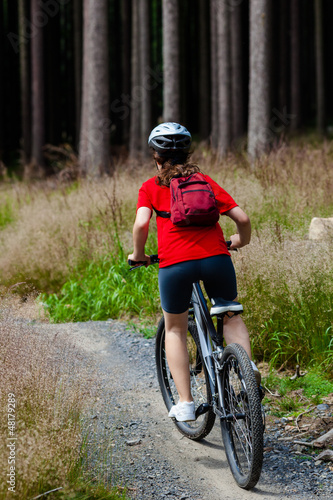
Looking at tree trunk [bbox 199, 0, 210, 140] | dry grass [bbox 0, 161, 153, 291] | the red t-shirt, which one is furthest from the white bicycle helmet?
tree trunk [bbox 199, 0, 210, 140]

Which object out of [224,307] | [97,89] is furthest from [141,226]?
[97,89]

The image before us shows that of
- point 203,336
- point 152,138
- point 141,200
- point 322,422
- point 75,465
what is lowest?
point 322,422

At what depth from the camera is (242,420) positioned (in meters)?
3.07

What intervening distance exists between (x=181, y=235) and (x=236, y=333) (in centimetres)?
68

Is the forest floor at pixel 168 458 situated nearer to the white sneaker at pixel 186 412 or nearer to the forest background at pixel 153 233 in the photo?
the white sneaker at pixel 186 412

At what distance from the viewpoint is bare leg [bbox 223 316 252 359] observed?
321cm

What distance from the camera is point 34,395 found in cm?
284

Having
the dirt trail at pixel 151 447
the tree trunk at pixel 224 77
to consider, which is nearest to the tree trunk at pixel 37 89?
the tree trunk at pixel 224 77

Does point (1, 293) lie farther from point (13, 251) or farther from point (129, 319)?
point (13, 251)

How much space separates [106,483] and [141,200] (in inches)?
63.5

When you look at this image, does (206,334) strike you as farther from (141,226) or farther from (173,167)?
(173,167)

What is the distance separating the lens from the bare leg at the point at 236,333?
321cm

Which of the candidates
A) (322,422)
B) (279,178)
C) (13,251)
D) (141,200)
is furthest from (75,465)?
(279,178)

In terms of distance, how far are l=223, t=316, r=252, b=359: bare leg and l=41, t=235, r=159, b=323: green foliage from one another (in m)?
2.71
